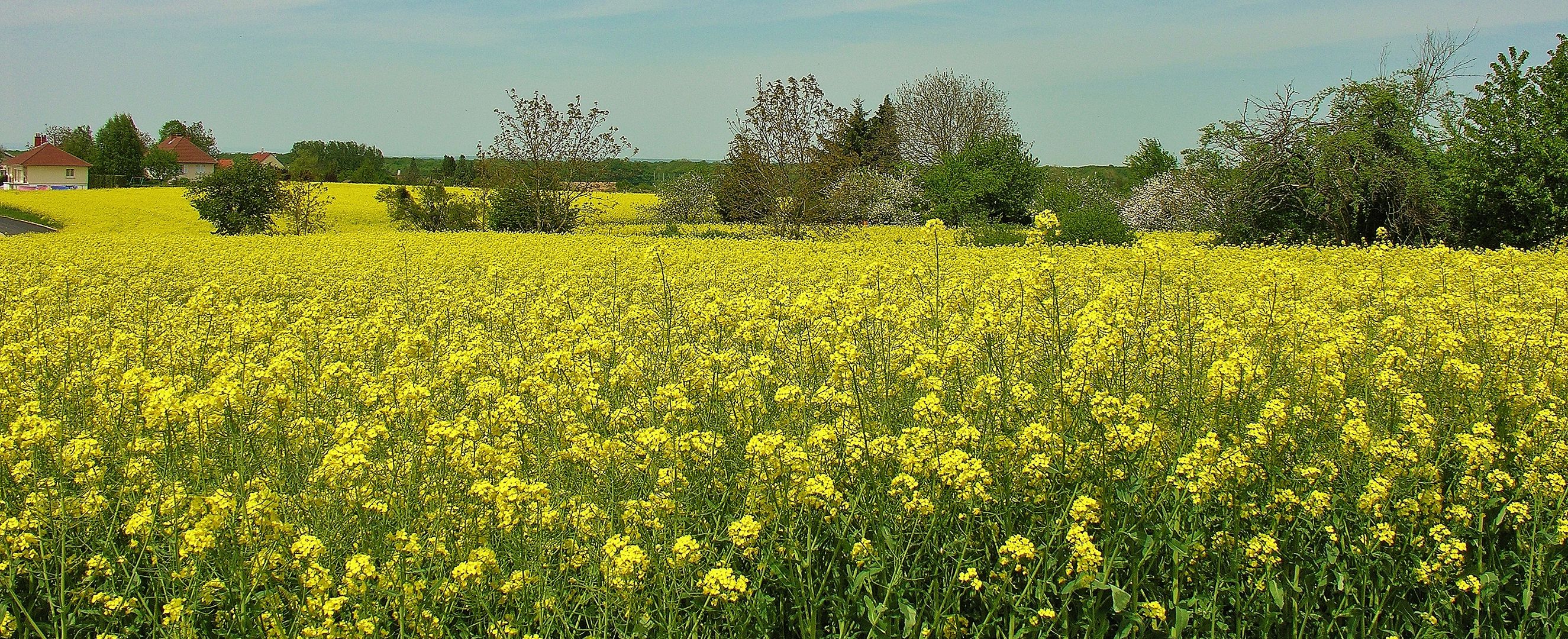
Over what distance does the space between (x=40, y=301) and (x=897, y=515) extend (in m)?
7.09

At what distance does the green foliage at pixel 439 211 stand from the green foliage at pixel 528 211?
731 mm

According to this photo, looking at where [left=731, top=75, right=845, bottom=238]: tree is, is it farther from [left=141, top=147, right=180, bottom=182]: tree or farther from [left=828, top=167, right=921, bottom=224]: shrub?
[left=141, top=147, right=180, bottom=182]: tree

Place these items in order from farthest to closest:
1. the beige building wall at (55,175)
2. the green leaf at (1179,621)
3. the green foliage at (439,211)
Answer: the beige building wall at (55,175) < the green foliage at (439,211) < the green leaf at (1179,621)

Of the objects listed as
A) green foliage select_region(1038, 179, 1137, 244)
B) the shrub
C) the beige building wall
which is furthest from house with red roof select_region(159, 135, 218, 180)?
green foliage select_region(1038, 179, 1137, 244)

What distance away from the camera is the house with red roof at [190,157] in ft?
287

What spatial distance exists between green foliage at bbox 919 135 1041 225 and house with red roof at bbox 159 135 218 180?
260 feet

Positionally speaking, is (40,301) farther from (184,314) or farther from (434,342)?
(434,342)

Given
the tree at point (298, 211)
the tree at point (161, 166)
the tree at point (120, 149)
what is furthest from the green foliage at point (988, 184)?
the tree at point (120, 149)

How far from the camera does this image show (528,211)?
110 feet

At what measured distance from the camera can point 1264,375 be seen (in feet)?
14.3

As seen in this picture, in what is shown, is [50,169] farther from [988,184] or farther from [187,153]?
[988,184]

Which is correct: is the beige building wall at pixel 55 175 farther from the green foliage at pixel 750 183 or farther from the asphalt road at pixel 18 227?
the green foliage at pixel 750 183

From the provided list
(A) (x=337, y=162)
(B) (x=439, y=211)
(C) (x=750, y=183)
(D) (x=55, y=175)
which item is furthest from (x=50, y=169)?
(C) (x=750, y=183)

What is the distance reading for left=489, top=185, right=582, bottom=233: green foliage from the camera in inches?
1298
